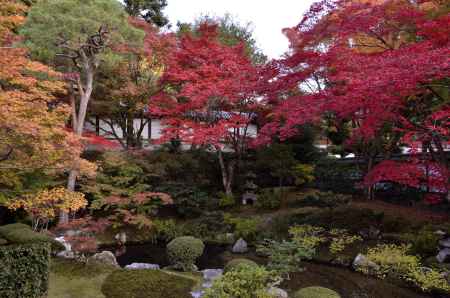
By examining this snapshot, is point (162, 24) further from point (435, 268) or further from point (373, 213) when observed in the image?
point (435, 268)

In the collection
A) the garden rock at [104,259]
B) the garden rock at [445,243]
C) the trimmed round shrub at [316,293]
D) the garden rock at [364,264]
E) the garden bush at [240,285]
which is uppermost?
the garden bush at [240,285]

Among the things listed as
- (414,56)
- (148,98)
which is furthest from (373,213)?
(148,98)

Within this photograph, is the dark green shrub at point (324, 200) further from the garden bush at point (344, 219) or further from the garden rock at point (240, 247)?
the garden rock at point (240, 247)

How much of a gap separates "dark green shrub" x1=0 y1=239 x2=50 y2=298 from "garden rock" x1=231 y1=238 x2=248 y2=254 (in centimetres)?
629

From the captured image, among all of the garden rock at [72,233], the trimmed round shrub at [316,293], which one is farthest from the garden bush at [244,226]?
the trimmed round shrub at [316,293]

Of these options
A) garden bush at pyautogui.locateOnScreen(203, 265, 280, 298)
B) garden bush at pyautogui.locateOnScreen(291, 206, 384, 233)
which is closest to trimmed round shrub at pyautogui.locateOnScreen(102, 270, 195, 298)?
garden bush at pyautogui.locateOnScreen(203, 265, 280, 298)

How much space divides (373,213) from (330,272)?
319 cm

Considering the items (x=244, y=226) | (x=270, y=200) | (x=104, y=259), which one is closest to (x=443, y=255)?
(x=244, y=226)

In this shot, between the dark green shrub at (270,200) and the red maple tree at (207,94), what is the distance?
4.98 feet

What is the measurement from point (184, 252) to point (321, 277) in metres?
3.55

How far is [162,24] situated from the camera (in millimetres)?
23984

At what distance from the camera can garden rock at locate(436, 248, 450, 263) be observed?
8.93 m

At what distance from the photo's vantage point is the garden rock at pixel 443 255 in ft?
29.3

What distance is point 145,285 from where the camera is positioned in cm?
745
